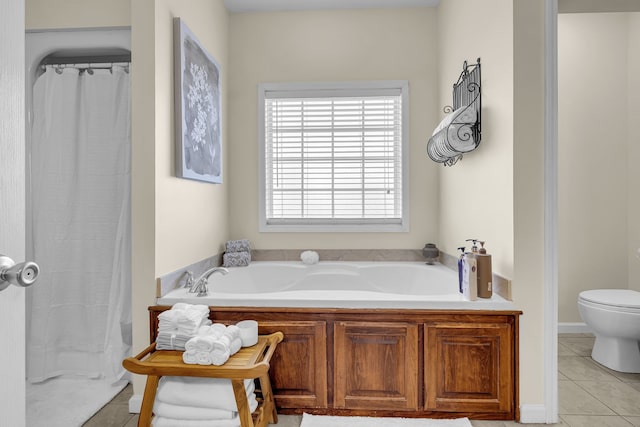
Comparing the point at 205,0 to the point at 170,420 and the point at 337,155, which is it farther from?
the point at 170,420

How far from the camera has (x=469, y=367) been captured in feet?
6.05

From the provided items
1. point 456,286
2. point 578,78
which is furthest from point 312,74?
point 578,78

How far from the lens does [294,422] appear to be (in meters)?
1.86


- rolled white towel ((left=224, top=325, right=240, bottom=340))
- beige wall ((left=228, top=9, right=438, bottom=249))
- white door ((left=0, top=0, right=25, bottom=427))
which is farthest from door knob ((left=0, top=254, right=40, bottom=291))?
beige wall ((left=228, top=9, right=438, bottom=249))

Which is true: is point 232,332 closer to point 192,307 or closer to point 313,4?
point 192,307

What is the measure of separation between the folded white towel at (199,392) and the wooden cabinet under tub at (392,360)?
0.37 m

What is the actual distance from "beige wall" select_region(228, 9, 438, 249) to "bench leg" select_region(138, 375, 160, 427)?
5.21ft

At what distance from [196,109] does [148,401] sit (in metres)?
1.62

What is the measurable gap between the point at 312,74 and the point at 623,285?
123 inches

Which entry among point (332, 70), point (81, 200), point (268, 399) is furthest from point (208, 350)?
point (332, 70)

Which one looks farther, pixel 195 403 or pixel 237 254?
pixel 237 254

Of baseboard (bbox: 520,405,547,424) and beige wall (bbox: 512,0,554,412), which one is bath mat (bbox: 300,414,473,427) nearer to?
baseboard (bbox: 520,405,547,424)

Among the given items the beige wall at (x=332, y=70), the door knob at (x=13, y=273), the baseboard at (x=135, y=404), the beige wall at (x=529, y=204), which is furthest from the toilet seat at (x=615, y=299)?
the door knob at (x=13, y=273)

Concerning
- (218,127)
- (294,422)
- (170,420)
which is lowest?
(294,422)
